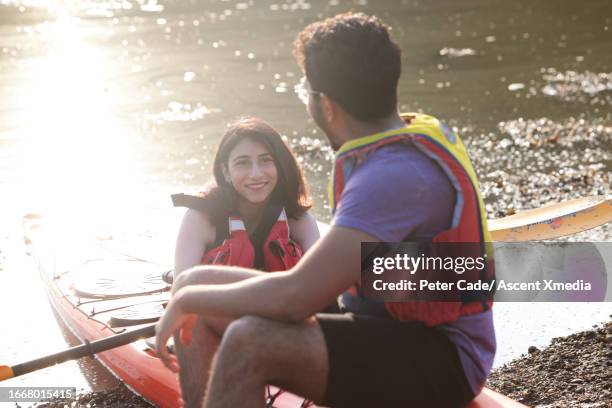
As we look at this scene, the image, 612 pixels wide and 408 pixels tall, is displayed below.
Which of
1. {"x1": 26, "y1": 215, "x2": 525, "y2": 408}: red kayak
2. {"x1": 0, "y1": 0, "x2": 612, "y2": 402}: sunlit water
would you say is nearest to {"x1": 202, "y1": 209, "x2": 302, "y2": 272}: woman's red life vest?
{"x1": 26, "y1": 215, "x2": 525, "y2": 408}: red kayak

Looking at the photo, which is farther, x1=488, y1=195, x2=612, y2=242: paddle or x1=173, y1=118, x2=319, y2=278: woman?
x1=488, y1=195, x2=612, y2=242: paddle

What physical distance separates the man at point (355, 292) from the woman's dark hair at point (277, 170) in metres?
1.33

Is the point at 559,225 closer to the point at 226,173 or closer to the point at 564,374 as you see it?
the point at 564,374

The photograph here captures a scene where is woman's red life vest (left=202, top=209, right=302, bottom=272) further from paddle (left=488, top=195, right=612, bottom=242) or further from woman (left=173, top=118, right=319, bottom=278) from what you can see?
paddle (left=488, top=195, right=612, bottom=242)

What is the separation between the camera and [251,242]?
13.8 ft

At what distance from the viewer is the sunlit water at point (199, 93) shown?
699cm

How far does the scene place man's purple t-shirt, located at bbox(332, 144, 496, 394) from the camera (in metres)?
2.52

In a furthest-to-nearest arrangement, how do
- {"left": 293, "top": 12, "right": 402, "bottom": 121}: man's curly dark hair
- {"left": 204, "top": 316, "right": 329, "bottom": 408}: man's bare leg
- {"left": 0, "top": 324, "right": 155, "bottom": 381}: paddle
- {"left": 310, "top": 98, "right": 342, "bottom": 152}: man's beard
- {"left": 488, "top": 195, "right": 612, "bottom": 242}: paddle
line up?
{"left": 488, "top": 195, "right": 612, "bottom": 242}: paddle → {"left": 0, "top": 324, "right": 155, "bottom": 381}: paddle → {"left": 310, "top": 98, "right": 342, "bottom": 152}: man's beard → {"left": 293, "top": 12, "right": 402, "bottom": 121}: man's curly dark hair → {"left": 204, "top": 316, "right": 329, "bottom": 408}: man's bare leg

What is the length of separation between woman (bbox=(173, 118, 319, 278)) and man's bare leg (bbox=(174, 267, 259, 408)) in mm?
1110

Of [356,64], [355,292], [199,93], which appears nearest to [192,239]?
[355,292]

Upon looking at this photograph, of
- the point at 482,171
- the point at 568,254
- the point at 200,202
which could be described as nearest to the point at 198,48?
the point at 482,171

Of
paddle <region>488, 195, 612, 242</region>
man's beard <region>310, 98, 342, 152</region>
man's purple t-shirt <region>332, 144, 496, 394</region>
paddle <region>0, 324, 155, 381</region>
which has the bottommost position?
paddle <region>488, 195, 612, 242</region>

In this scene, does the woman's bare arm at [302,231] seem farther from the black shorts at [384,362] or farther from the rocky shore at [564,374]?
the black shorts at [384,362]

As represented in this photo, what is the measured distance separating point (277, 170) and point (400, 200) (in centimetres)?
177
